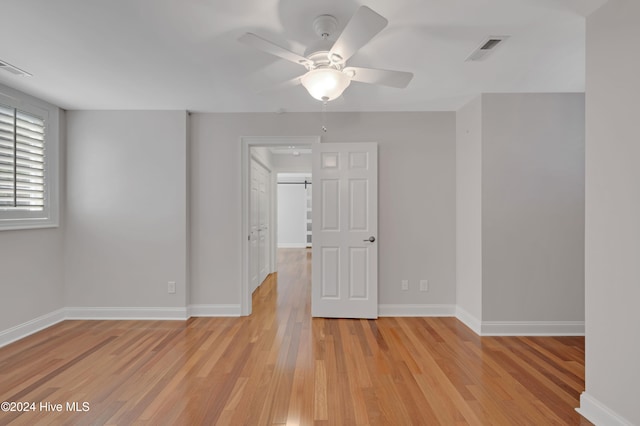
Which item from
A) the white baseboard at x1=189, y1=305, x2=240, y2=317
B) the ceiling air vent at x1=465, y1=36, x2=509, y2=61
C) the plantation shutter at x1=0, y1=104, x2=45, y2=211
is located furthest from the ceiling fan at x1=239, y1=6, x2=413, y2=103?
the plantation shutter at x1=0, y1=104, x2=45, y2=211

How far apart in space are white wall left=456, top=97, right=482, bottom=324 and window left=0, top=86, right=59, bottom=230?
4.73 m

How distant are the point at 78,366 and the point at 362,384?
92.1 inches

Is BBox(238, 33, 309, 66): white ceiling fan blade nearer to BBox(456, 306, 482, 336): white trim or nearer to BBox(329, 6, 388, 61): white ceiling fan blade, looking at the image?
BBox(329, 6, 388, 61): white ceiling fan blade

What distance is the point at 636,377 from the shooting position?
1677 mm

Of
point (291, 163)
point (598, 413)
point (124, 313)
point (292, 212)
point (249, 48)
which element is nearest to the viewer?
point (598, 413)

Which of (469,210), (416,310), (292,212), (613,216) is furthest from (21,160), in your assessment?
(292,212)

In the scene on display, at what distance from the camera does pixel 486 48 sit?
2.38 metres

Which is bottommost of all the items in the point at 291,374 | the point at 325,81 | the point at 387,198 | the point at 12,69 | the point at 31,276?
the point at 291,374

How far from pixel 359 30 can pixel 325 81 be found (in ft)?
1.37

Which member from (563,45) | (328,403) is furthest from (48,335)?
(563,45)

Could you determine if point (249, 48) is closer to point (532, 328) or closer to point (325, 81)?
point (325, 81)

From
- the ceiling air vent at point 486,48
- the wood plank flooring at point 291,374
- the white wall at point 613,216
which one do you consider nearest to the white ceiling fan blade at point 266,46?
the ceiling air vent at point 486,48

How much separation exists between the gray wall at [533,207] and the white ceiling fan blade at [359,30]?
221 centimetres

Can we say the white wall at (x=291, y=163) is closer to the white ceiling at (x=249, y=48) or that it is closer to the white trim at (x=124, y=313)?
the white ceiling at (x=249, y=48)
